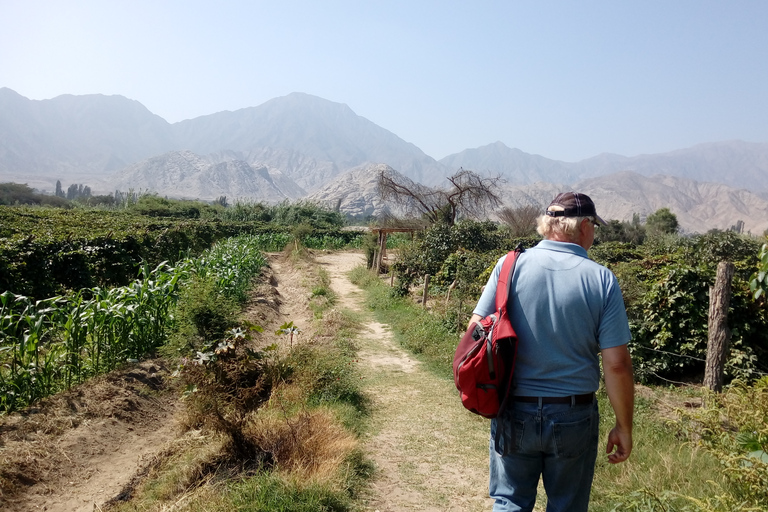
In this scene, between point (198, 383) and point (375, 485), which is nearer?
point (375, 485)

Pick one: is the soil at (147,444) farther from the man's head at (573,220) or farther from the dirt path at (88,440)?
the man's head at (573,220)

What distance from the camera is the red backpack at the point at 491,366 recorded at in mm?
2246

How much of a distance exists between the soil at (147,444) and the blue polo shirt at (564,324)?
2108 mm

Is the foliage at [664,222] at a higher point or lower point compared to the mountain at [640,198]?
lower

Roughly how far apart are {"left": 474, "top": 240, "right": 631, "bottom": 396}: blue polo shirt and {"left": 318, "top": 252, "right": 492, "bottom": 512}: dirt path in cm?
210

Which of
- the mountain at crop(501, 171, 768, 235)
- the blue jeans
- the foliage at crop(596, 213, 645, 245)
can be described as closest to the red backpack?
the blue jeans

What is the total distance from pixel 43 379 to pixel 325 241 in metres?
32.1

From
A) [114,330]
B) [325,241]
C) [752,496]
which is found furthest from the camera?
[325,241]

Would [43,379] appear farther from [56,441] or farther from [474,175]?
[474,175]

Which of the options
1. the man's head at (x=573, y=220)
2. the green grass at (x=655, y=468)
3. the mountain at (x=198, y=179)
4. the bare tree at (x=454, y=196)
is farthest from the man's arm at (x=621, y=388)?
the mountain at (x=198, y=179)

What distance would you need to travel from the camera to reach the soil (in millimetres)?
4047

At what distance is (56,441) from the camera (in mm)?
4676

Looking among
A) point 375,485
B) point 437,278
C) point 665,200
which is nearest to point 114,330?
point 375,485

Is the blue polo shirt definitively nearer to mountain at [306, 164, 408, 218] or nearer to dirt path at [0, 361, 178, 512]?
dirt path at [0, 361, 178, 512]
